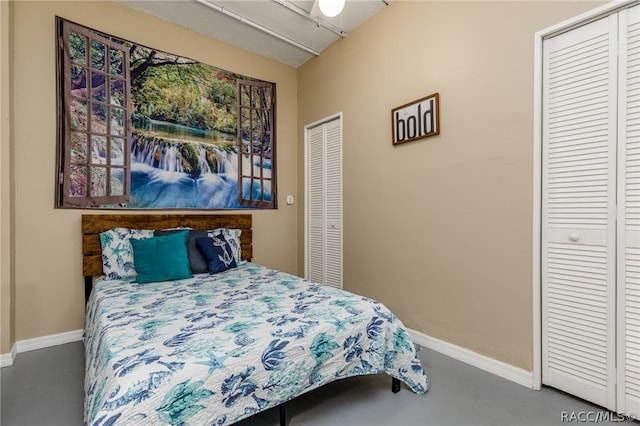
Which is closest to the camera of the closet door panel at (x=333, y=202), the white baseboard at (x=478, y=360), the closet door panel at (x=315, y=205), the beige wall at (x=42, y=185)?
the white baseboard at (x=478, y=360)

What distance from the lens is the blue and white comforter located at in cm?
113

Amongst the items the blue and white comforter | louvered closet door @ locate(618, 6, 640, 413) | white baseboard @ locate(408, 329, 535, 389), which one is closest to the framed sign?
louvered closet door @ locate(618, 6, 640, 413)

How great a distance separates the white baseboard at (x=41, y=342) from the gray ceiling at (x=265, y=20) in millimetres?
2926

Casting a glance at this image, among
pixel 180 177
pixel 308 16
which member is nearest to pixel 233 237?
pixel 180 177

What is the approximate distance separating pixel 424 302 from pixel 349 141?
1711 millimetres

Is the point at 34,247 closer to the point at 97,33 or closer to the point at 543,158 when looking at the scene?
the point at 97,33

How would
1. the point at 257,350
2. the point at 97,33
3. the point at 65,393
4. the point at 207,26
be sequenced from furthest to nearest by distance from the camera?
the point at 207,26
the point at 97,33
the point at 65,393
the point at 257,350

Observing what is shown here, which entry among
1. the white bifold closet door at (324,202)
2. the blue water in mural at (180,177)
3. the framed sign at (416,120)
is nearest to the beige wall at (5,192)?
the blue water in mural at (180,177)

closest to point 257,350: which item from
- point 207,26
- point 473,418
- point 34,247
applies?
point 473,418

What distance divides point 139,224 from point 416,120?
262 cm

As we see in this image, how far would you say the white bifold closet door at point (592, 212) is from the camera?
1613 millimetres

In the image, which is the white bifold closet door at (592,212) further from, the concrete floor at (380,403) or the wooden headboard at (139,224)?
the wooden headboard at (139,224)

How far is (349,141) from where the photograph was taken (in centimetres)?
324

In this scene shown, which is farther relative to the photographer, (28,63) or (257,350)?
(28,63)
